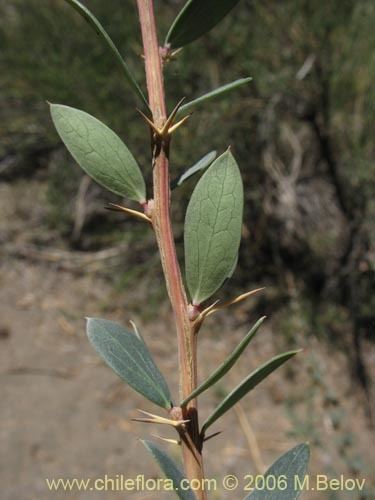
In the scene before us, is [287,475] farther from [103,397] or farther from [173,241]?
[103,397]

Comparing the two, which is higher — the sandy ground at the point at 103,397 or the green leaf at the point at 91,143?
the green leaf at the point at 91,143

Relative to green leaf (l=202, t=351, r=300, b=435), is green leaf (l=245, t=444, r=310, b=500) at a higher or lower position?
lower

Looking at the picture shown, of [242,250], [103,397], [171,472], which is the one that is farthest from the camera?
[242,250]

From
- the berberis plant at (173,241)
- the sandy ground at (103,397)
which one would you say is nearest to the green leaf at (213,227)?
the berberis plant at (173,241)

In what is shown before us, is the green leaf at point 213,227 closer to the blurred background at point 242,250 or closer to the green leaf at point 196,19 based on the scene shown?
the green leaf at point 196,19

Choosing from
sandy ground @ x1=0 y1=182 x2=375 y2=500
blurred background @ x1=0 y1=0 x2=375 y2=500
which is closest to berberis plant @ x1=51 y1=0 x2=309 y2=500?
sandy ground @ x1=0 y1=182 x2=375 y2=500

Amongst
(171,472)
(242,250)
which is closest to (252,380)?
(171,472)

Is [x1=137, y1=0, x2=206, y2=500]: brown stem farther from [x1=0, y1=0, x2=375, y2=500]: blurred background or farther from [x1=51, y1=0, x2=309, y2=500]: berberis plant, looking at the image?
[x1=0, y1=0, x2=375, y2=500]: blurred background

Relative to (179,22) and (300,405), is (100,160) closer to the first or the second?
(179,22)
